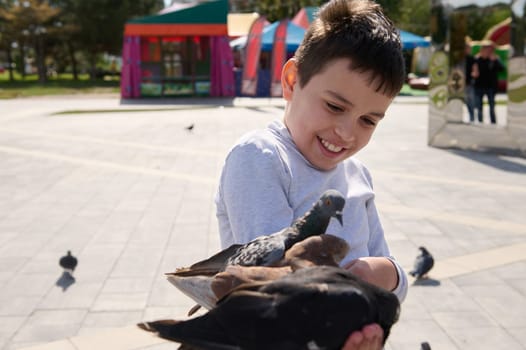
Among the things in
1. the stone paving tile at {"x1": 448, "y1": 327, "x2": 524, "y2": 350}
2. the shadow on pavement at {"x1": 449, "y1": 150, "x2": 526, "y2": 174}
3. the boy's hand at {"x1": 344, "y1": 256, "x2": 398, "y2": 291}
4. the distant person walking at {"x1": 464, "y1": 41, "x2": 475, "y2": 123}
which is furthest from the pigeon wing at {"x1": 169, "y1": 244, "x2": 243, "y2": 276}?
the distant person walking at {"x1": 464, "y1": 41, "x2": 475, "y2": 123}

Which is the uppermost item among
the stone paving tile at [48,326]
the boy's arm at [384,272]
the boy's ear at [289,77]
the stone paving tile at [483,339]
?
the boy's ear at [289,77]

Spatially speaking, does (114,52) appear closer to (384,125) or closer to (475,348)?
(384,125)

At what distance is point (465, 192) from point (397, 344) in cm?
489

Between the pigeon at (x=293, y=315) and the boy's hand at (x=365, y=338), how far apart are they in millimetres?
→ 11

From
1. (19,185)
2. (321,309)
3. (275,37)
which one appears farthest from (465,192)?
(275,37)

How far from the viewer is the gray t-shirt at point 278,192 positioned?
148cm

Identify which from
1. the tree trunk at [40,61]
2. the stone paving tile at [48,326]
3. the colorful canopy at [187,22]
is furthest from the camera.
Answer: the tree trunk at [40,61]

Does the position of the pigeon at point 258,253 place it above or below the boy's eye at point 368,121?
below

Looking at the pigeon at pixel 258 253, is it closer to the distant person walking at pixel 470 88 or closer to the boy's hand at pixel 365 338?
the boy's hand at pixel 365 338

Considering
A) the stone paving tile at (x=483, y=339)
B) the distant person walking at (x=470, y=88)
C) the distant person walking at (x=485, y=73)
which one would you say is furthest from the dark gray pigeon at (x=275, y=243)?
the distant person walking at (x=485, y=73)

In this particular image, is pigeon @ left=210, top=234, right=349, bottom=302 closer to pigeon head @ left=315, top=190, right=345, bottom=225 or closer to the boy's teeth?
pigeon head @ left=315, top=190, right=345, bottom=225

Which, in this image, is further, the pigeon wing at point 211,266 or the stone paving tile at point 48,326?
the stone paving tile at point 48,326

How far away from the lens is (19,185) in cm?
898

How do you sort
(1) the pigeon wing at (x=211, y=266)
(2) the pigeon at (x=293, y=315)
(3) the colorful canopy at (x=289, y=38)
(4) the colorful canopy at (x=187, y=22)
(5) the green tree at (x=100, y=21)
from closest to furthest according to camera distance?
(2) the pigeon at (x=293, y=315), (1) the pigeon wing at (x=211, y=266), (4) the colorful canopy at (x=187, y=22), (3) the colorful canopy at (x=289, y=38), (5) the green tree at (x=100, y=21)
